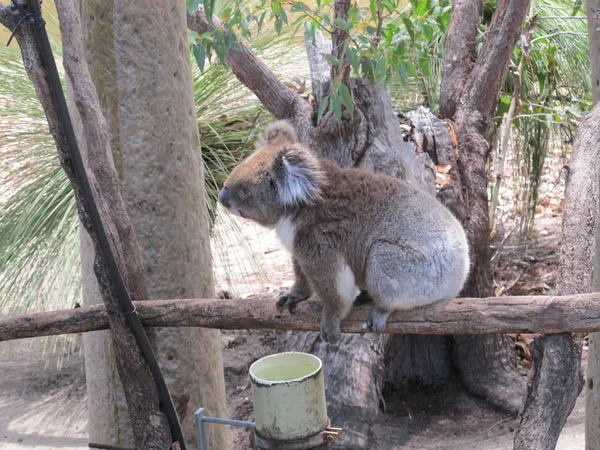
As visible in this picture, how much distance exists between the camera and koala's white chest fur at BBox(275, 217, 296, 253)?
213cm

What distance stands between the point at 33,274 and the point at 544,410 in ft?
10.5

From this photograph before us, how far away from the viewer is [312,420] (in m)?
1.67

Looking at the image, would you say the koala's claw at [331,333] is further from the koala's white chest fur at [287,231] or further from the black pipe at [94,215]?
the black pipe at [94,215]

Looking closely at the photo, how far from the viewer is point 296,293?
2.18 meters

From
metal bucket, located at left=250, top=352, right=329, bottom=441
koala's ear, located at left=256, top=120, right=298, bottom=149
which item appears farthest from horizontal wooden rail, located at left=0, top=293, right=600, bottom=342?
koala's ear, located at left=256, top=120, right=298, bottom=149

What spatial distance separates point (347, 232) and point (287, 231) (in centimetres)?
20

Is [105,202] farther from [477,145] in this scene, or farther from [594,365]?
[477,145]

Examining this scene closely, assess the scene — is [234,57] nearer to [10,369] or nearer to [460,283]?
[460,283]

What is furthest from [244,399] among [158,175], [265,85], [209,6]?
[209,6]

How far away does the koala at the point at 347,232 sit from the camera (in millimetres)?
2006

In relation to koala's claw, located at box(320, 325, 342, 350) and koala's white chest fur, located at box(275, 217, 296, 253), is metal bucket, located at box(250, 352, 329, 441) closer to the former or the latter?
koala's claw, located at box(320, 325, 342, 350)

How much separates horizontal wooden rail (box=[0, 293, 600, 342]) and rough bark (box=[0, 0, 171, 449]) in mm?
130

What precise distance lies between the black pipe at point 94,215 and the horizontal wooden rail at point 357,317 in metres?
0.14

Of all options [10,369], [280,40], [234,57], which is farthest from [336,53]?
[10,369]
